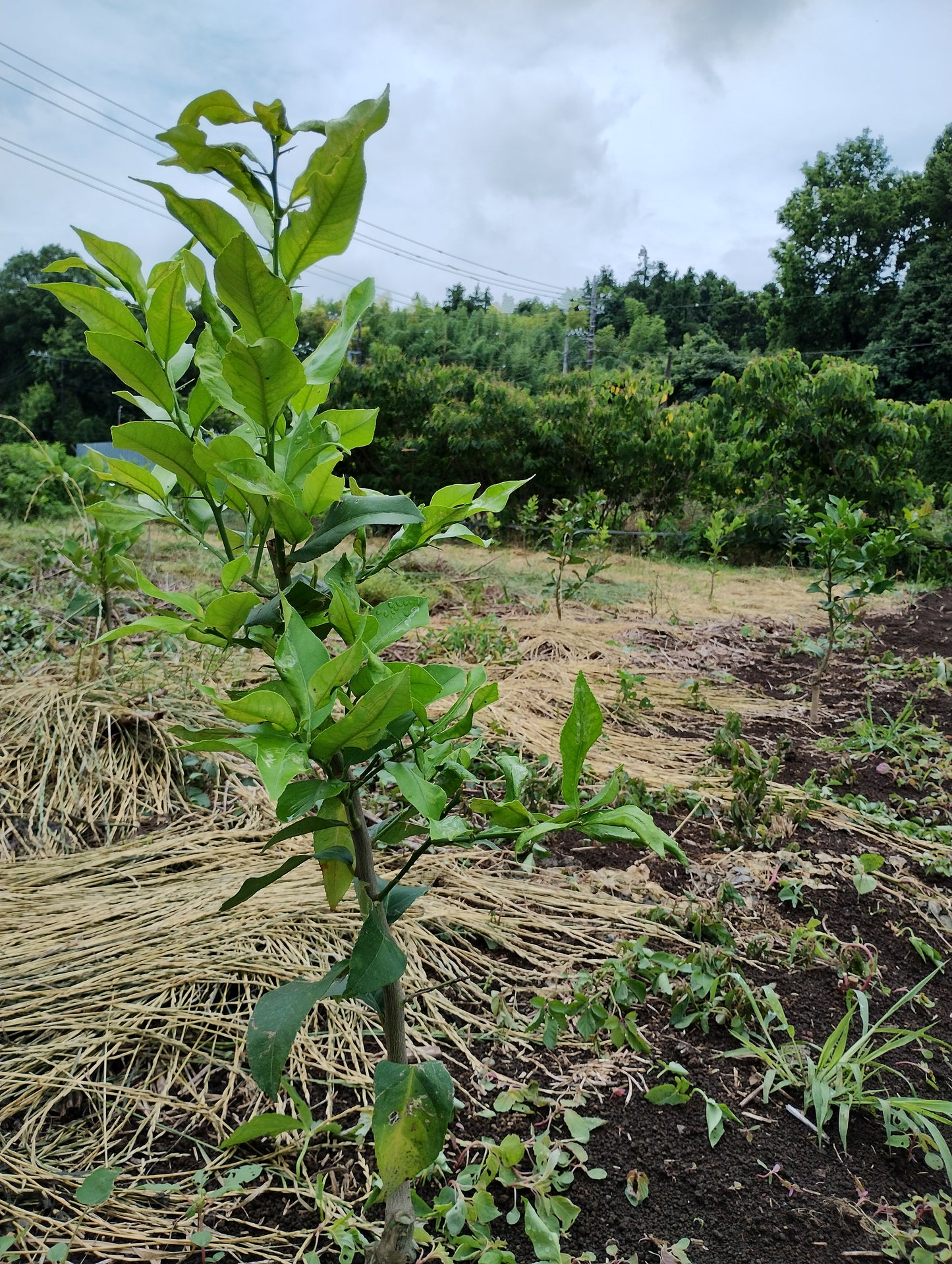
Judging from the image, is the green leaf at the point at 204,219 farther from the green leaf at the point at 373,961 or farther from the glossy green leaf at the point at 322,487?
the green leaf at the point at 373,961

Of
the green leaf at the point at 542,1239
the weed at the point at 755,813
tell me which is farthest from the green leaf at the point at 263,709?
the weed at the point at 755,813

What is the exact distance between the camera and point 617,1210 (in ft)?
3.46

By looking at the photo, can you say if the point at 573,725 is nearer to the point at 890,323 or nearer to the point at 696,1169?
the point at 696,1169

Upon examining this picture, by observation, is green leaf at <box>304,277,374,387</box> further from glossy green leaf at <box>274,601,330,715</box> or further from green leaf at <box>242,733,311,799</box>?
green leaf at <box>242,733,311,799</box>

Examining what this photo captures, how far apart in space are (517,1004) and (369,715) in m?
1.10

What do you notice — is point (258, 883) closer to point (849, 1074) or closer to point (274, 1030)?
point (274, 1030)

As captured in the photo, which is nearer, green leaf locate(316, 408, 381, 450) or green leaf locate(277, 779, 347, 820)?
green leaf locate(277, 779, 347, 820)

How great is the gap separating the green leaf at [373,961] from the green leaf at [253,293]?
1.59ft

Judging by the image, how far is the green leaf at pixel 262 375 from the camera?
60cm

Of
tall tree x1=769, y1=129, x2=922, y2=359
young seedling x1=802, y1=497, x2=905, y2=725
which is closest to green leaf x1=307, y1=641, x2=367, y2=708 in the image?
young seedling x1=802, y1=497, x2=905, y2=725

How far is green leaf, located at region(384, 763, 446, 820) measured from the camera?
2.18 ft

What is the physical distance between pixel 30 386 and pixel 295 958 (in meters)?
33.1

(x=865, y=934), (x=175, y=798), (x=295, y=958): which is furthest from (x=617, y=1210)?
(x=175, y=798)

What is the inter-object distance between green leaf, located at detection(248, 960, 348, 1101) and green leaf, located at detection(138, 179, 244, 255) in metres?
0.68
